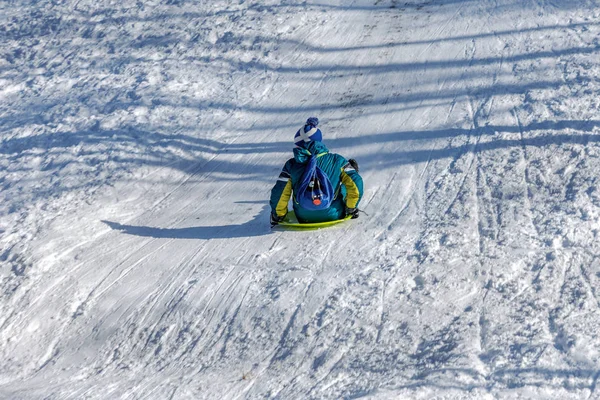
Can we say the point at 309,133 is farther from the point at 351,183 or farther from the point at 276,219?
the point at 276,219

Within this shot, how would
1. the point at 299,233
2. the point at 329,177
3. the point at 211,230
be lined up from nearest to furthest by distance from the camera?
the point at 329,177
the point at 299,233
the point at 211,230

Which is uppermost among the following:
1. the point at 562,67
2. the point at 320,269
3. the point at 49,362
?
the point at 562,67

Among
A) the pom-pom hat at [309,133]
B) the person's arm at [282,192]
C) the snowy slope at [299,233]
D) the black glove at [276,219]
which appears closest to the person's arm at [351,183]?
the snowy slope at [299,233]

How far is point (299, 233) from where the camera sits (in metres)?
7.91

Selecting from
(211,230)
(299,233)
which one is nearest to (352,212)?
(299,233)

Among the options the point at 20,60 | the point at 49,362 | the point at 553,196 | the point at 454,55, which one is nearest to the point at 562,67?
the point at 454,55

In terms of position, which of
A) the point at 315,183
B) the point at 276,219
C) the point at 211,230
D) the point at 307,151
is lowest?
the point at 211,230

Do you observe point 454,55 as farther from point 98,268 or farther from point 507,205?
point 98,268

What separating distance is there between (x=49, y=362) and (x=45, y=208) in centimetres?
297

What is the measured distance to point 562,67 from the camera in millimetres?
10656

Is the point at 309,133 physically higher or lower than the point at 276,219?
higher

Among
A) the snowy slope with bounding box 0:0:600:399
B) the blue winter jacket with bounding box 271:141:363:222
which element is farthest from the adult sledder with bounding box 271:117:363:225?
the snowy slope with bounding box 0:0:600:399

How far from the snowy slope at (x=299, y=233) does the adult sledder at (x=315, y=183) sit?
267mm

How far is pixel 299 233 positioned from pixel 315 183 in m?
0.62
